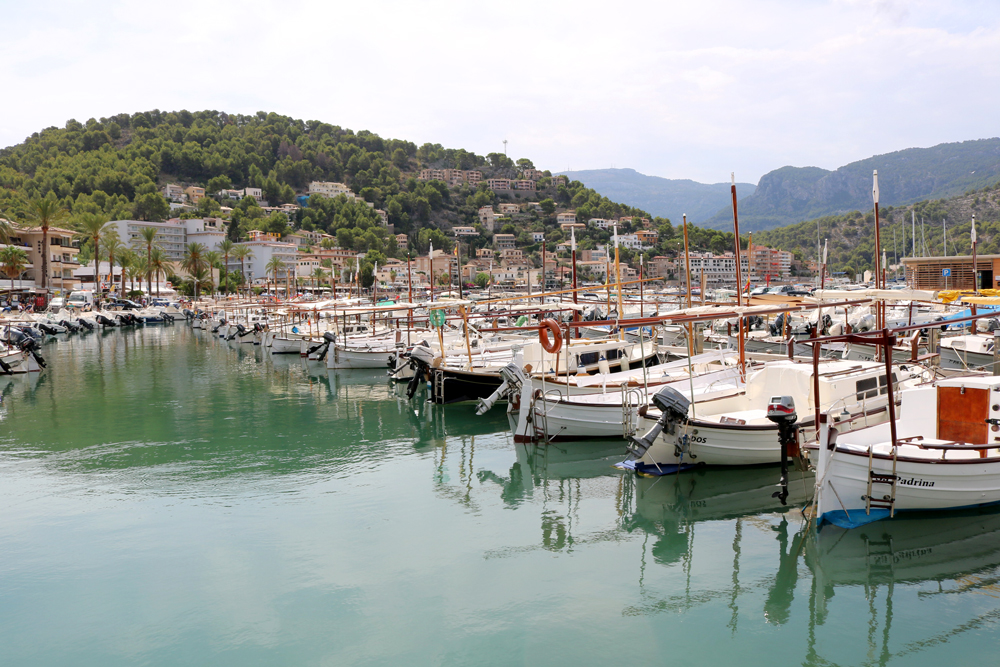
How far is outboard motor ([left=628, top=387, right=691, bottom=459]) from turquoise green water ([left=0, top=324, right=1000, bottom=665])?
1.09 m

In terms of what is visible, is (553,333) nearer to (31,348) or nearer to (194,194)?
(31,348)

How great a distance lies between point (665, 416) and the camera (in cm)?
1520

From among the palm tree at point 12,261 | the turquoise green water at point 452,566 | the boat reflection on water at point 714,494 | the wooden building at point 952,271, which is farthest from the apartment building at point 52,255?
the wooden building at point 952,271

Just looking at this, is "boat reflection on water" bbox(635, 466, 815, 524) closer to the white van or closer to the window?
the window

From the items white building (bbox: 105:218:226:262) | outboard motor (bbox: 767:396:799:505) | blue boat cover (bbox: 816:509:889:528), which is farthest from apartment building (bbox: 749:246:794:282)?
blue boat cover (bbox: 816:509:889:528)

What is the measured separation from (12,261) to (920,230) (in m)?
130

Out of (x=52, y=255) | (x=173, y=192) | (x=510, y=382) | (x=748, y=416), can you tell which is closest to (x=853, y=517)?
(x=748, y=416)

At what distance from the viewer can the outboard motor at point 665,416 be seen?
1491cm

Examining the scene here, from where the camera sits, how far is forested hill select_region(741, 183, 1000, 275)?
119125 millimetres

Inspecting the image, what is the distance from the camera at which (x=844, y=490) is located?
1199 centimetres

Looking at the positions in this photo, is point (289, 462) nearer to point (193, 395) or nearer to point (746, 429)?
point (746, 429)

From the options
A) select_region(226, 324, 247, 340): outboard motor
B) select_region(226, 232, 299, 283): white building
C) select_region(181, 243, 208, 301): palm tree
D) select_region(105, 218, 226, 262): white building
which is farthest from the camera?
select_region(226, 232, 299, 283): white building

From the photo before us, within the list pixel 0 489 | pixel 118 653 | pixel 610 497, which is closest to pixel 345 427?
pixel 0 489

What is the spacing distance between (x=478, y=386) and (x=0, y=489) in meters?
14.4
